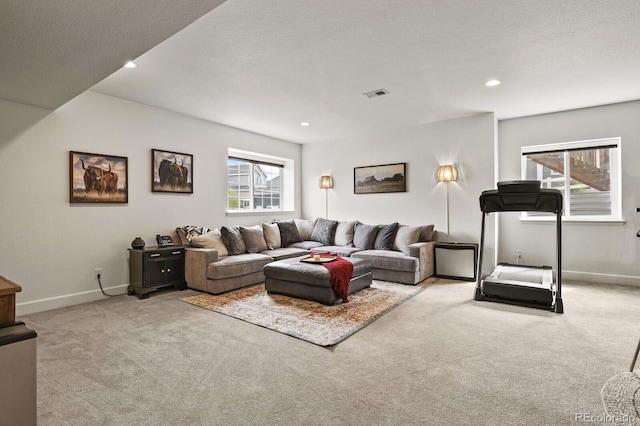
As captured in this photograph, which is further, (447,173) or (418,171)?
(418,171)

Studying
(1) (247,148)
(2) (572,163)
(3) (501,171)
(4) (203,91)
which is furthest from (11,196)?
(2) (572,163)

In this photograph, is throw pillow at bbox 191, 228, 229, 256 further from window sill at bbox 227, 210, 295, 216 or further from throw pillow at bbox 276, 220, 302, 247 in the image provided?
throw pillow at bbox 276, 220, 302, 247

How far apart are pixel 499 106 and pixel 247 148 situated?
14.4 ft

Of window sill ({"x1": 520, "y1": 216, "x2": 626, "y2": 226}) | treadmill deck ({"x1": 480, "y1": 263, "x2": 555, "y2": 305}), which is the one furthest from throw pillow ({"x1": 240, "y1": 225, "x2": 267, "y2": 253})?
window sill ({"x1": 520, "y1": 216, "x2": 626, "y2": 226})

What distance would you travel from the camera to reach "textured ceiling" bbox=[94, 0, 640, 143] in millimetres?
2520

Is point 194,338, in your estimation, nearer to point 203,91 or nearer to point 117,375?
point 117,375

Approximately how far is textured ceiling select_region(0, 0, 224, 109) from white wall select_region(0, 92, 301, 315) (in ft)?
3.22

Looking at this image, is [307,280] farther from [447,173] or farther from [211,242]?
[447,173]

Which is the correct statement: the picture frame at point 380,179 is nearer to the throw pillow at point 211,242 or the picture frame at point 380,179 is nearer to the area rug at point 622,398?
the throw pillow at point 211,242

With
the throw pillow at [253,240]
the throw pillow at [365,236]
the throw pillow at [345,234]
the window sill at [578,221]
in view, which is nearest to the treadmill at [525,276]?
the window sill at [578,221]

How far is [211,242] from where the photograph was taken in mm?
4852

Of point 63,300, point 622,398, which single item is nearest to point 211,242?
point 63,300

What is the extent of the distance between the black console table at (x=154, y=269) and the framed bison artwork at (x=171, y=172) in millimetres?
993

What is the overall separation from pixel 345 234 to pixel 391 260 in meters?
1.42
